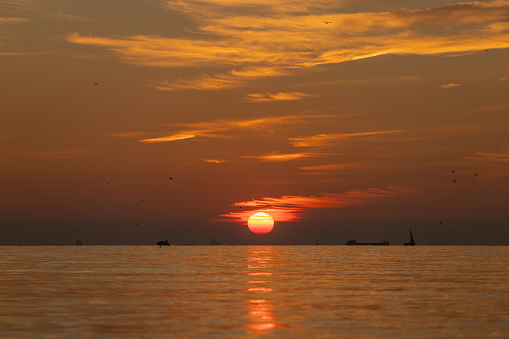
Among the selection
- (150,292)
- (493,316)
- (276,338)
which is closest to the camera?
(276,338)

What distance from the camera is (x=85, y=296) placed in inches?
2635

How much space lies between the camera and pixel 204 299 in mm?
63531

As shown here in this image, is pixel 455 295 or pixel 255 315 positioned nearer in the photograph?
pixel 255 315

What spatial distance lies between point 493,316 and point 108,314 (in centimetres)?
2713

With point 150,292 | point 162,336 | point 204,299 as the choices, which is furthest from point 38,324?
point 150,292

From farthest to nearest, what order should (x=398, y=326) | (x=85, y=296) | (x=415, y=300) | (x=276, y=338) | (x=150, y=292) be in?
1. (x=150, y=292)
2. (x=85, y=296)
3. (x=415, y=300)
4. (x=398, y=326)
5. (x=276, y=338)

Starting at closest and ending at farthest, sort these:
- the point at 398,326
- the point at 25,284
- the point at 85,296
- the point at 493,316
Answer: the point at 398,326 < the point at 493,316 < the point at 85,296 < the point at 25,284

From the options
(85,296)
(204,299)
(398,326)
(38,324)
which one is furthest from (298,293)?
(38,324)

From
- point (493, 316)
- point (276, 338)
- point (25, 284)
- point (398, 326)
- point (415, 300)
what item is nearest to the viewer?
point (276, 338)

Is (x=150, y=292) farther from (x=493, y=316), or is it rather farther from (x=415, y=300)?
(x=493, y=316)

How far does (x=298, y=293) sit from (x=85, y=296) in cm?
1995

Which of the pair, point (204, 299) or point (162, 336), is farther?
point (204, 299)

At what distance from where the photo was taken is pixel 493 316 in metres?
50.5

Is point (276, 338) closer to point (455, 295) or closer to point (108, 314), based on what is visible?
point (108, 314)
